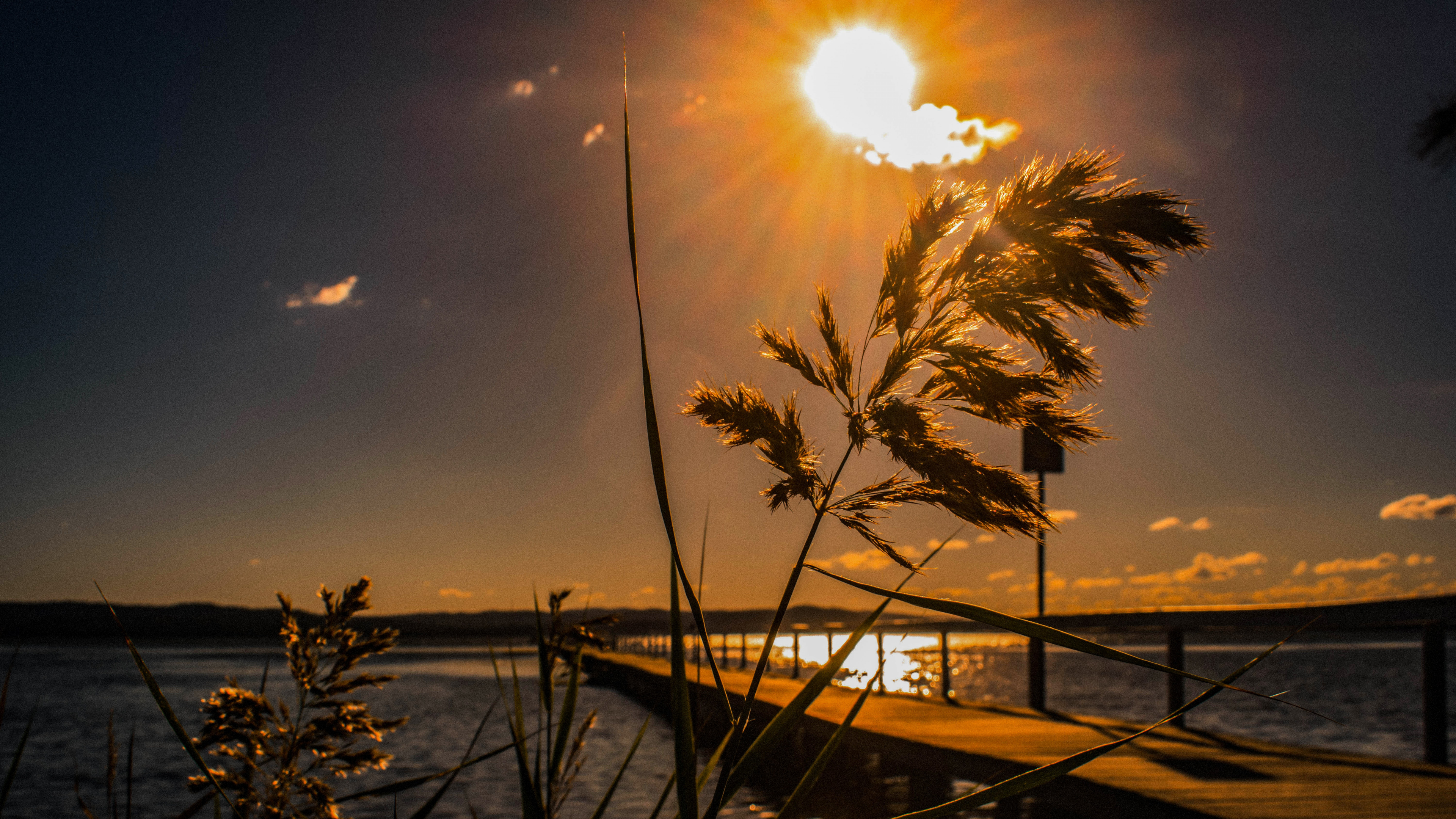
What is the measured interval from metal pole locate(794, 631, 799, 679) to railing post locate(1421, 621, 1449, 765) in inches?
353

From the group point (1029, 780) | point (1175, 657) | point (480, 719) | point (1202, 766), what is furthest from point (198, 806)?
point (480, 719)

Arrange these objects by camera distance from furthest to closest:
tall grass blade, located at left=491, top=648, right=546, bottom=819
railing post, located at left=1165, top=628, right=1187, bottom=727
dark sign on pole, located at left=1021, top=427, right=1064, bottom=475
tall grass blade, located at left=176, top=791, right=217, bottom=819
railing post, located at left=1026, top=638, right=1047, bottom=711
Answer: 1. dark sign on pole, located at left=1021, top=427, right=1064, bottom=475
2. railing post, located at left=1026, top=638, right=1047, bottom=711
3. railing post, located at left=1165, top=628, right=1187, bottom=727
4. tall grass blade, located at left=176, top=791, right=217, bottom=819
5. tall grass blade, located at left=491, top=648, right=546, bottom=819

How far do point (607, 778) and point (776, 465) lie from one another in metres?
8.31

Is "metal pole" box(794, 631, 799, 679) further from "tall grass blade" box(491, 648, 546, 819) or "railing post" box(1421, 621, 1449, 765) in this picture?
"tall grass blade" box(491, 648, 546, 819)

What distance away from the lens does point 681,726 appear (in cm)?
107

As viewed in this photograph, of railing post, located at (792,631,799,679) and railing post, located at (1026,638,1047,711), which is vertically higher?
railing post, located at (1026,638,1047,711)

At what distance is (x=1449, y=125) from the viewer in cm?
322

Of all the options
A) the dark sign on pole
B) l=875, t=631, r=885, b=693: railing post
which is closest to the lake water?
l=875, t=631, r=885, b=693: railing post

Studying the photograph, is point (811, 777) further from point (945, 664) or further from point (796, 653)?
point (796, 653)

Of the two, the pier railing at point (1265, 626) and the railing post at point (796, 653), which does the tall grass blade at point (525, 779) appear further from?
the railing post at point (796, 653)

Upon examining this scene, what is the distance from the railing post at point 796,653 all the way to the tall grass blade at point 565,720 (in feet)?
42.7

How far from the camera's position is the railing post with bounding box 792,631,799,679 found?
567 inches

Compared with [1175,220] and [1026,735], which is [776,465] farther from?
[1026,735]

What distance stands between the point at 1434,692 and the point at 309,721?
668 centimetres
